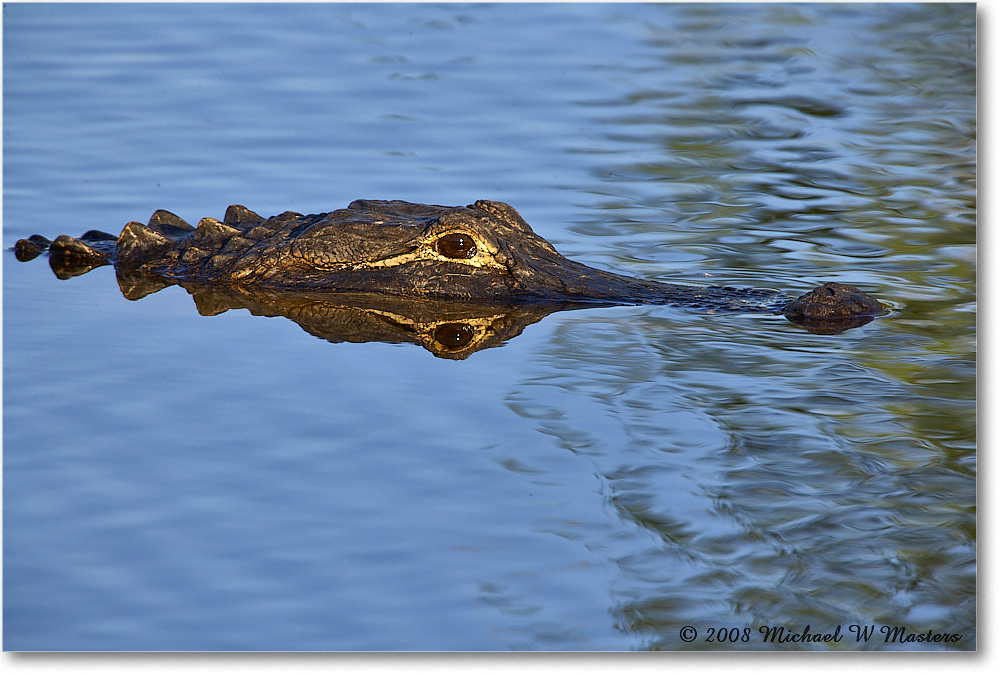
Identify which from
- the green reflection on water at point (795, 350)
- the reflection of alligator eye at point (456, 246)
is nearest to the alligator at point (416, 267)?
the reflection of alligator eye at point (456, 246)

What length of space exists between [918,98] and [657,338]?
18.9 feet

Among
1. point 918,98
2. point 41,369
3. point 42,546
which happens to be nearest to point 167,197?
point 41,369

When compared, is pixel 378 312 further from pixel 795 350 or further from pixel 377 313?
pixel 795 350

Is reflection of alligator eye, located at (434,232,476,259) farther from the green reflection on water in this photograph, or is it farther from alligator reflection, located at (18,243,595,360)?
the green reflection on water

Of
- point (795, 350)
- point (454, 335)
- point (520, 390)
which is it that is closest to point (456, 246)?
point (454, 335)

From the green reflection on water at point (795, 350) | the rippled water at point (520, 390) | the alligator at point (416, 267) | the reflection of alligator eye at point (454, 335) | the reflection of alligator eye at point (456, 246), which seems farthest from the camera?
the reflection of alligator eye at point (456, 246)

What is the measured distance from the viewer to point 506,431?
4.86 meters

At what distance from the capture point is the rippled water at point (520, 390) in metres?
3.76

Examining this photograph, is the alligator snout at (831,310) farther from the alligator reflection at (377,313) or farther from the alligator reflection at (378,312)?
the alligator reflection at (377,313)

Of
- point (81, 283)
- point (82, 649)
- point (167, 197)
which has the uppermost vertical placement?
point (167, 197)

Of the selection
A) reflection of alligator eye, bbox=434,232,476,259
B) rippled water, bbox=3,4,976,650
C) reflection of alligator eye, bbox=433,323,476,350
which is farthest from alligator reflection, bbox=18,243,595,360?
reflection of alligator eye, bbox=434,232,476,259

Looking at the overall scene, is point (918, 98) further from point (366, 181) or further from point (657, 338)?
point (657, 338)

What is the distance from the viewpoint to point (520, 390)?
17.4 ft

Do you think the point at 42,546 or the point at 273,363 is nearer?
the point at 42,546
